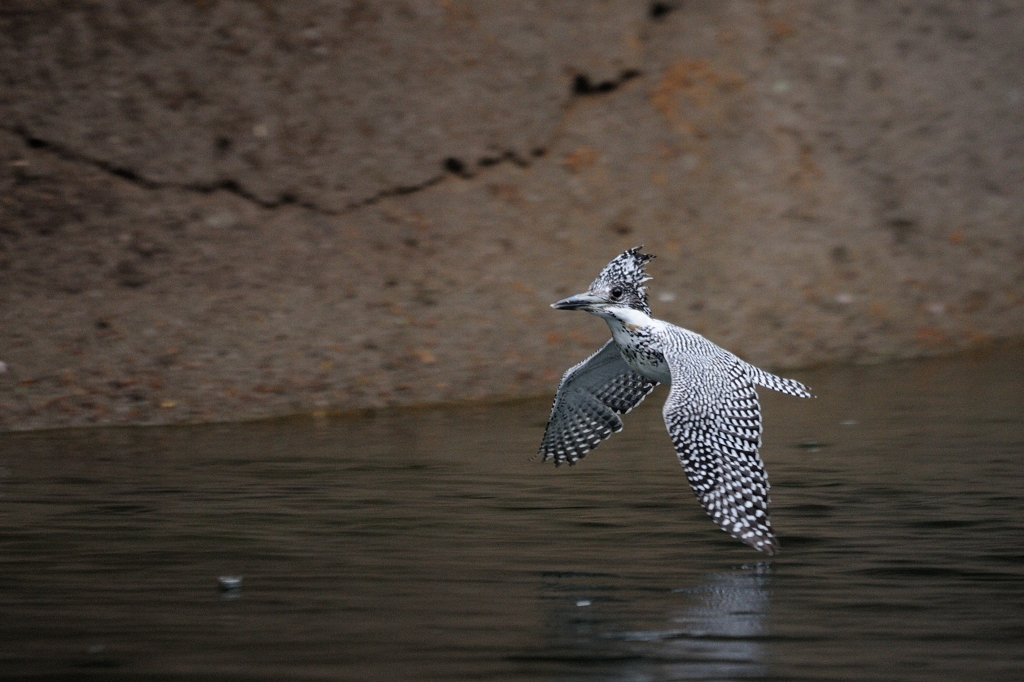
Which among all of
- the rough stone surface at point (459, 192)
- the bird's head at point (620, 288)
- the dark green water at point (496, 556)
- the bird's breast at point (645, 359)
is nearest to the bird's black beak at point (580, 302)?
the bird's head at point (620, 288)

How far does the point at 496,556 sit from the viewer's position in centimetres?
522

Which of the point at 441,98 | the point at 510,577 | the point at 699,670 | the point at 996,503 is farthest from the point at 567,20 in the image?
the point at 699,670

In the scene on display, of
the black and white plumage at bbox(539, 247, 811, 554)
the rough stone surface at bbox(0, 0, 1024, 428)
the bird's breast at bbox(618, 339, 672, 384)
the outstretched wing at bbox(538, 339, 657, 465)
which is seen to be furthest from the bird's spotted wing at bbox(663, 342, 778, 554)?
the rough stone surface at bbox(0, 0, 1024, 428)

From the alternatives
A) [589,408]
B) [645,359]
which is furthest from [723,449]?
[589,408]

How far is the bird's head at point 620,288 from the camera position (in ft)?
19.4

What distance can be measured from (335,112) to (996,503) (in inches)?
205

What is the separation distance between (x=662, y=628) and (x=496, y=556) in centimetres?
104

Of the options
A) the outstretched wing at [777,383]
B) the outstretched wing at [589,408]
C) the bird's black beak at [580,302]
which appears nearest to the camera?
the outstretched wing at [777,383]

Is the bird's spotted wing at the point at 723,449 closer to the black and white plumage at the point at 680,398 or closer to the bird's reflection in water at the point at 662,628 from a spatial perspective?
the black and white plumage at the point at 680,398

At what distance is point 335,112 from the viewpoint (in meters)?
9.64

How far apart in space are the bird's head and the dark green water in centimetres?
→ 81

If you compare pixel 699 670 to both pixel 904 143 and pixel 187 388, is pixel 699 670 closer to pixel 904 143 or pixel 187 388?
pixel 187 388

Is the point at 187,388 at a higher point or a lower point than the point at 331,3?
lower

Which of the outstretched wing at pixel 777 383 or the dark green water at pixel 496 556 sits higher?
the outstretched wing at pixel 777 383
